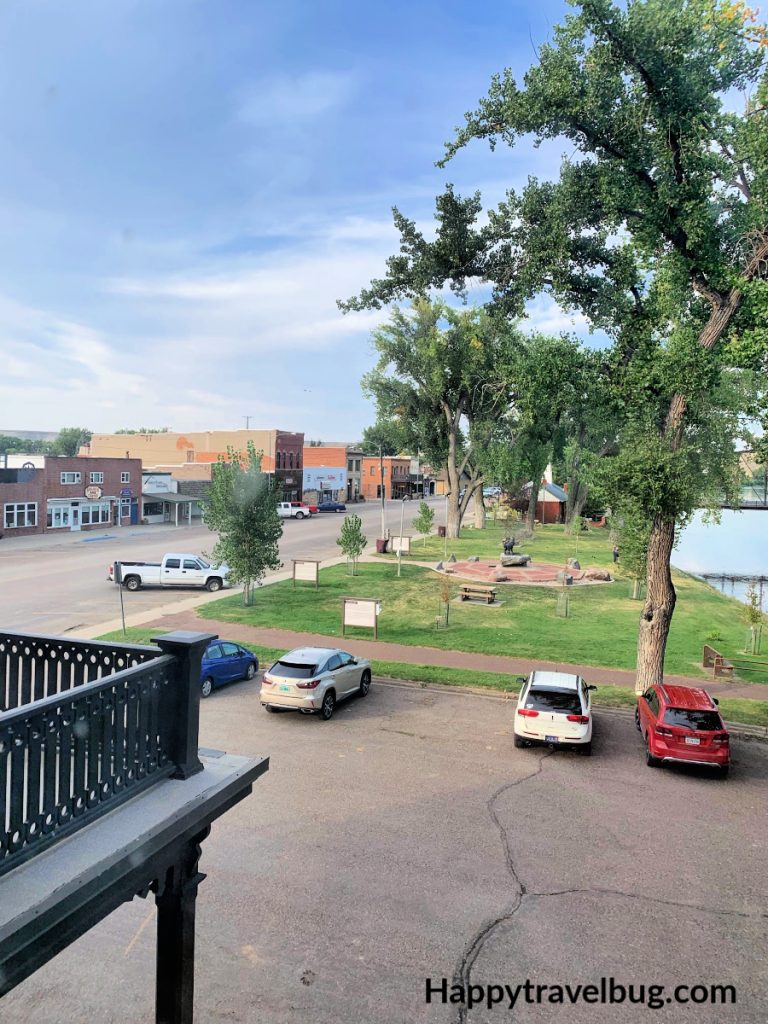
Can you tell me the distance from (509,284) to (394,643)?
12.1 m

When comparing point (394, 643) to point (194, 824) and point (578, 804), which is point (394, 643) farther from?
point (194, 824)

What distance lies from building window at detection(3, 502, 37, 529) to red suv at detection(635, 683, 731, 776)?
49.4m

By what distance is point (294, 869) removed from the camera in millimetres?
9562

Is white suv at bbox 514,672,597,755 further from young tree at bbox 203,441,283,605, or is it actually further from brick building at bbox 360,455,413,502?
brick building at bbox 360,455,413,502

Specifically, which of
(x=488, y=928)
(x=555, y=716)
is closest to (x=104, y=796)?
(x=488, y=928)

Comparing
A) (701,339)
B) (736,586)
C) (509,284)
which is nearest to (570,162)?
(509,284)

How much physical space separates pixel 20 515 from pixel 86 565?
1743 cm

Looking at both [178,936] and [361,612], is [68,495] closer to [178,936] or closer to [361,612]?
[361,612]

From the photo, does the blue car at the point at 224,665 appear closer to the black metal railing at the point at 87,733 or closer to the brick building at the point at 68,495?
the black metal railing at the point at 87,733

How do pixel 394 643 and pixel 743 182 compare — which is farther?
pixel 394 643

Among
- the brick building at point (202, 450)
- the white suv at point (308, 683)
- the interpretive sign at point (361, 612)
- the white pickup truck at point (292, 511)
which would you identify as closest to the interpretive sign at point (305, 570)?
the interpretive sign at point (361, 612)

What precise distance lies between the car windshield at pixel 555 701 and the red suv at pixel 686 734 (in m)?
1.52

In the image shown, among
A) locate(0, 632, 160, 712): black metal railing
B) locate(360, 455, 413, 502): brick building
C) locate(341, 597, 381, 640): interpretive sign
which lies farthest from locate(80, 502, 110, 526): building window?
locate(360, 455, 413, 502): brick building

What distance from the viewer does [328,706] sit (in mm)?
16344
